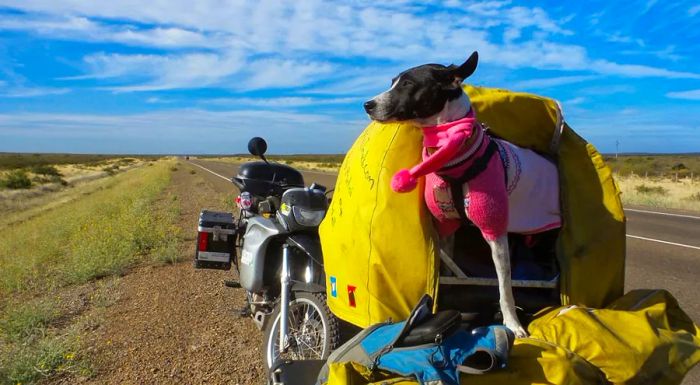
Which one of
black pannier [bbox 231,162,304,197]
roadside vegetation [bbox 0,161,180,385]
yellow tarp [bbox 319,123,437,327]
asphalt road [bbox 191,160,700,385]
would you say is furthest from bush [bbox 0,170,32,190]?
yellow tarp [bbox 319,123,437,327]

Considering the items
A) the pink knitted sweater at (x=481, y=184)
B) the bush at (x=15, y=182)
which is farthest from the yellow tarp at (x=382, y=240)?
the bush at (x=15, y=182)

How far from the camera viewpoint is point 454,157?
257 centimetres

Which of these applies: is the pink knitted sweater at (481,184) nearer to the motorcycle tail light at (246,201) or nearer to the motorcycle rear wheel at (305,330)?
the motorcycle rear wheel at (305,330)

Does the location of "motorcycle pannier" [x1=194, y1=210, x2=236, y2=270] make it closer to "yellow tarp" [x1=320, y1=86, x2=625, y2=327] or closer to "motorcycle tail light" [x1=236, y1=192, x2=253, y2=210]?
"motorcycle tail light" [x1=236, y1=192, x2=253, y2=210]

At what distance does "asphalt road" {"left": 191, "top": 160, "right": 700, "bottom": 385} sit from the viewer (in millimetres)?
6531

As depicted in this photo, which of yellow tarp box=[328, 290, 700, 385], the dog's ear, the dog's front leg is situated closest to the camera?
yellow tarp box=[328, 290, 700, 385]

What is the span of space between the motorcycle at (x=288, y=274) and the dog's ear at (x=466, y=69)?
1.66 metres

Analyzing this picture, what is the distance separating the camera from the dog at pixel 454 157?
2578 millimetres

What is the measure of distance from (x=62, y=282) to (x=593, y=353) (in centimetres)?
743

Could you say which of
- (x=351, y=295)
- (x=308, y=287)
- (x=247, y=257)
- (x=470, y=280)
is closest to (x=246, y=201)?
(x=247, y=257)

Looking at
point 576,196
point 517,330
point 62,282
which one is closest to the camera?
point 517,330

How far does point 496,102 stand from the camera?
330cm

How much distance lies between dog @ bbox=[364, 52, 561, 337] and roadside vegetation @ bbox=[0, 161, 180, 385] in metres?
3.10

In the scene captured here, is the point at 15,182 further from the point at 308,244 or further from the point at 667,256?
the point at 308,244
